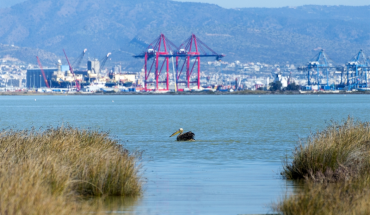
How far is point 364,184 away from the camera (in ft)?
33.0

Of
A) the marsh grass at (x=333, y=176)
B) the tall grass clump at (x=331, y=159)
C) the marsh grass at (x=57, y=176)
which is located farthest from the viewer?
the tall grass clump at (x=331, y=159)

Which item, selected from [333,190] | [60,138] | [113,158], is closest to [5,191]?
[113,158]

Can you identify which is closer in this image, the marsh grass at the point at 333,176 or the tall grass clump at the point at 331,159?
the marsh grass at the point at 333,176

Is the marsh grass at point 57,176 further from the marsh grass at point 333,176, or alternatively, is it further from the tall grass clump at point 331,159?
the tall grass clump at point 331,159

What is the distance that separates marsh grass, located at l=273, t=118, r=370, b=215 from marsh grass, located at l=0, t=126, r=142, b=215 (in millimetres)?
3060

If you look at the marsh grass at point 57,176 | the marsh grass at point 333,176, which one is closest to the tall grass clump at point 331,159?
the marsh grass at point 333,176

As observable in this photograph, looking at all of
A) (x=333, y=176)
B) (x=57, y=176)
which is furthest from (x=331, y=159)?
(x=57, y=176)

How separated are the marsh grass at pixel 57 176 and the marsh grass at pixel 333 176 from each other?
120 inches

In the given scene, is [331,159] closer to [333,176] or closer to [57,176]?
[333,176]

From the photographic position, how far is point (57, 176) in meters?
9.50

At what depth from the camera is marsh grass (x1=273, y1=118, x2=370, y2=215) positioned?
27.5 ft

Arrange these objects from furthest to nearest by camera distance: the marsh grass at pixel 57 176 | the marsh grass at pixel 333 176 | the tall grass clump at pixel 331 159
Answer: the tall grass clump at pixel 331 159 → the marsh grass at pixel 333 176 → the marsh grass at pixel 57 176

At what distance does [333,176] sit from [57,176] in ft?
17.8

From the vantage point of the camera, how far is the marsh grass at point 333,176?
8.38 meters
